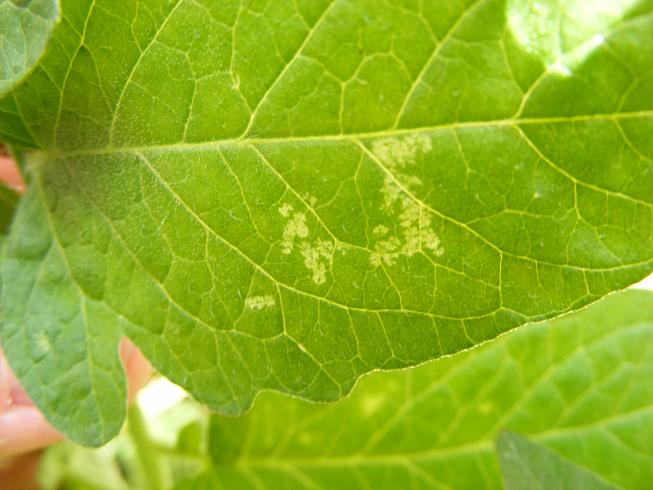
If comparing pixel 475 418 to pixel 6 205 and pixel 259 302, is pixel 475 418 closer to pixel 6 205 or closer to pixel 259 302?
pixel 259 302

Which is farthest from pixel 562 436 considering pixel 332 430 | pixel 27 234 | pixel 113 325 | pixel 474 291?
pixel 27 234

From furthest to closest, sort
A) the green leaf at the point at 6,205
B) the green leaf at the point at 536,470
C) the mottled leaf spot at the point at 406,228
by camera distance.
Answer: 1. the green leaf at the point at 6,205
2. the green leaf at the point at 536,470
3. the mottled leaf spot at the point at 406,228

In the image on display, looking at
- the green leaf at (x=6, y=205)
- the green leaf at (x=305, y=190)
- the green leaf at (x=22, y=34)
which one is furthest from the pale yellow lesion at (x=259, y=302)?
the green leaf at (x=6, y=205)

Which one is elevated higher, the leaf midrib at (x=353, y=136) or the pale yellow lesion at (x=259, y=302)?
the leaf midrib at (x=353, y=136)

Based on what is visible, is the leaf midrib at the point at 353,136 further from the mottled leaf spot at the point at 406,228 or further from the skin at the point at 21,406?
the skin at the point at 21,406

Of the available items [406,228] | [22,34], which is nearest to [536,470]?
[406,228]

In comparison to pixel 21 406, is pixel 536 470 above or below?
above
